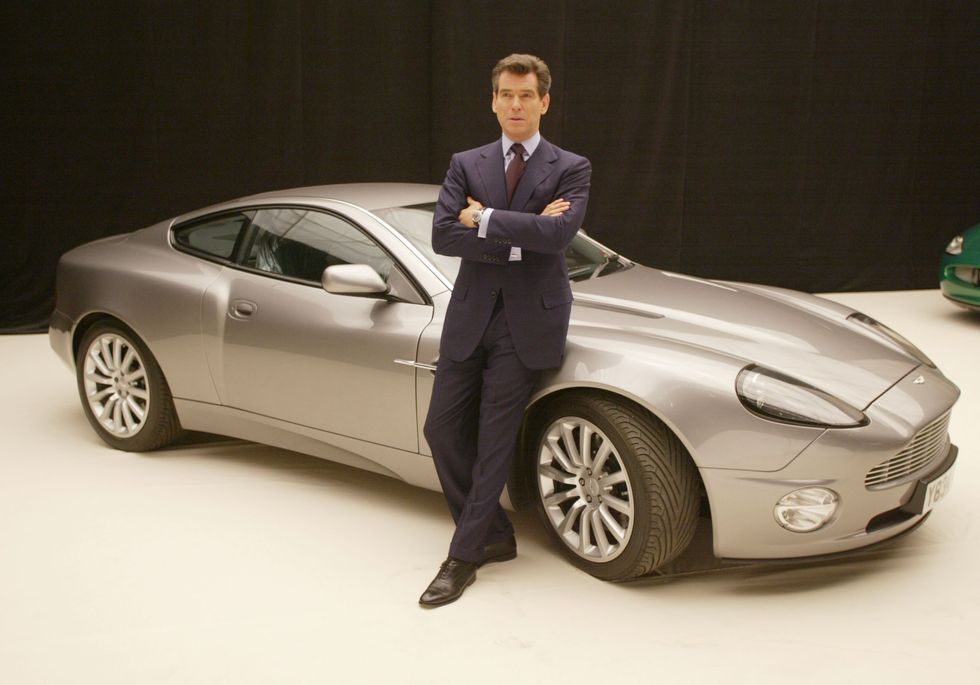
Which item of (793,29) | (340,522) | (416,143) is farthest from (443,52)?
(340,522)

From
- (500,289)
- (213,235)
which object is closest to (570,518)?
(500,289)

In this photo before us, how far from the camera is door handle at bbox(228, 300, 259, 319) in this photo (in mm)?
4109

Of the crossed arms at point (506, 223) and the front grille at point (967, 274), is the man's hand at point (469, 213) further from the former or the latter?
the front grille at point (967, 274)

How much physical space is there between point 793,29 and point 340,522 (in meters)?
6.30

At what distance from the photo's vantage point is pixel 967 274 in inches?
288

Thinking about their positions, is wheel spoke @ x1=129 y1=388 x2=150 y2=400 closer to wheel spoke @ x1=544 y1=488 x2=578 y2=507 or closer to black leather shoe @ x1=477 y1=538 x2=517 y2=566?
black leather shoe @ x1=477 y1=538 x2=517 y2=566

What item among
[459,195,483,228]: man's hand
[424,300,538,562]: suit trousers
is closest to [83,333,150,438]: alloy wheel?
[424,300,538,562]: suit trousers

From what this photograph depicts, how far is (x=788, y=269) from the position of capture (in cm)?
870

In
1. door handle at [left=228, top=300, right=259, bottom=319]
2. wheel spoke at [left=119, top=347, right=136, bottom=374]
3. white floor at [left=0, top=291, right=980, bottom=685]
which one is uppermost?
door handle at [left=228, top=300, right=259, bottom=319]

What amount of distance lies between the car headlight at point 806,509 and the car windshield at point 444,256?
4.32 ft

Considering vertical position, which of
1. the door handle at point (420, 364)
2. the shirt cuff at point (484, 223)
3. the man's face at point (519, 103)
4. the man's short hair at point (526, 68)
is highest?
the man's short hair at point (526, 68)

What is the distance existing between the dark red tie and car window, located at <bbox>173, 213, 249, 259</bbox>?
1602mm

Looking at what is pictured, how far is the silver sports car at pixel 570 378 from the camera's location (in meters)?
3.09

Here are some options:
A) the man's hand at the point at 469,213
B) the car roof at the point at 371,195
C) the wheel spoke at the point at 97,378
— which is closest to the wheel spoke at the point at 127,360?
the wheel spoke at the point at 97,378
